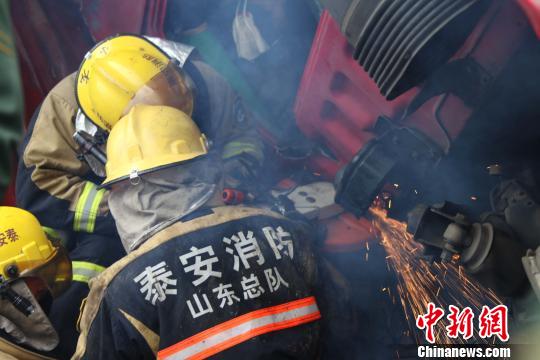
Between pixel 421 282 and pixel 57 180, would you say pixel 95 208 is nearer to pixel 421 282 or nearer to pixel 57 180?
pixel 57 180

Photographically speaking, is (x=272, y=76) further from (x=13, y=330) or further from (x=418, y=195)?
(x=13, y=330)

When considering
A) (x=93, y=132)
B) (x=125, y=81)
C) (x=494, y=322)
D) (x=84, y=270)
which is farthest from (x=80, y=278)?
(x=494, y=322)

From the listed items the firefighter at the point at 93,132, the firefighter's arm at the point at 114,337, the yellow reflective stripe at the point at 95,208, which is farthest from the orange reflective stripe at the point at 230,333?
the yellow reflective stripe at the point at 95,208

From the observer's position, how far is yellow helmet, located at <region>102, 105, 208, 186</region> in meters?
2.39

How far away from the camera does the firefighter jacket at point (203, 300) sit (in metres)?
2.15

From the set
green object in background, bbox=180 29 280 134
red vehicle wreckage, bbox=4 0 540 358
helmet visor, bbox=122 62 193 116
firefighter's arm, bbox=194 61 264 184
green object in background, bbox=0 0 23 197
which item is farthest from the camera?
green object in background, bbox=180 29 280 134

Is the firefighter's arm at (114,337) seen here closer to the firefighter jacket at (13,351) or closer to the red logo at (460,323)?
the firefighter jacket at (13,351)

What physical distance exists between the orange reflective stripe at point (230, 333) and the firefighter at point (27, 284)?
0.92m

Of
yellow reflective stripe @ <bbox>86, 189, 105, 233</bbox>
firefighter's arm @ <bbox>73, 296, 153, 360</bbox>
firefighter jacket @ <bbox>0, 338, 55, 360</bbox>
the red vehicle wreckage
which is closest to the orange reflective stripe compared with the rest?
firefighter's arm @ <bbox>73, 296, 153, 360</bbox>

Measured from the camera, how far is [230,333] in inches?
85.7

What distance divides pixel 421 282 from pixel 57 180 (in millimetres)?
2236

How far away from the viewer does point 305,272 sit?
2465mm

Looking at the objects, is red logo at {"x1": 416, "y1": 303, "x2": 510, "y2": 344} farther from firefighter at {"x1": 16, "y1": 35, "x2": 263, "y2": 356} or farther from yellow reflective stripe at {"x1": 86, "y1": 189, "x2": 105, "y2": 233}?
yellow reflective stripe at {"x1": 86, "y1": 189, "x2": 105, "y2": 233}

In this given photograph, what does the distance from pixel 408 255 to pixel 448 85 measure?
3.84 ft
